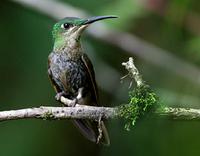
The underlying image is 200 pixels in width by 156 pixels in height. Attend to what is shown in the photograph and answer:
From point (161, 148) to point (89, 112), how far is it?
2.16 ft

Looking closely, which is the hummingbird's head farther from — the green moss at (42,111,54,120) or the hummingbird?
the green moss at (42,111,54,120)

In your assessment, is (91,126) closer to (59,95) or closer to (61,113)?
(59,95)

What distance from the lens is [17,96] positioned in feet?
22.7

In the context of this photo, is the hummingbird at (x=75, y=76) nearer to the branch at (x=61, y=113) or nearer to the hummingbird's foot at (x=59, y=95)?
the hummingbird's foot at (x=59, y=95)

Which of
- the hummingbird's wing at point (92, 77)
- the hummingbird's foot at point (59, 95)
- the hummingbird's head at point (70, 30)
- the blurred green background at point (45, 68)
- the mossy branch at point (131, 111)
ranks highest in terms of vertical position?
the mossy branch at point (131, 111)

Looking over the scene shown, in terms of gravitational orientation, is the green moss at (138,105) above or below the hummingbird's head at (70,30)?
above

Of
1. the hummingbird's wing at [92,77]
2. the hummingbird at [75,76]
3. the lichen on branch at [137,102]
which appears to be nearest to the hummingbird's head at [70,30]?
the hummingbird at [75,76]

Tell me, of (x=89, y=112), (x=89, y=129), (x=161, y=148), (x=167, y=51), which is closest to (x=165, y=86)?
(x=167, y=51)

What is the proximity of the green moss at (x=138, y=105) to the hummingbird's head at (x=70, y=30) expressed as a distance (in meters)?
1.52

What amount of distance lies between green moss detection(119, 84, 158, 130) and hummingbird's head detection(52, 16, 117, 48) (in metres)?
1.52

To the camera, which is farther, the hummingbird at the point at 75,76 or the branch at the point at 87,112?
the hummingbird at the point at 75,76

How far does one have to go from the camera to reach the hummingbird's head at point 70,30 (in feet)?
15.8

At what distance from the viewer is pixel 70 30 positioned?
4.92 m

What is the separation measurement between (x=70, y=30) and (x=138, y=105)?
179 centimetres
